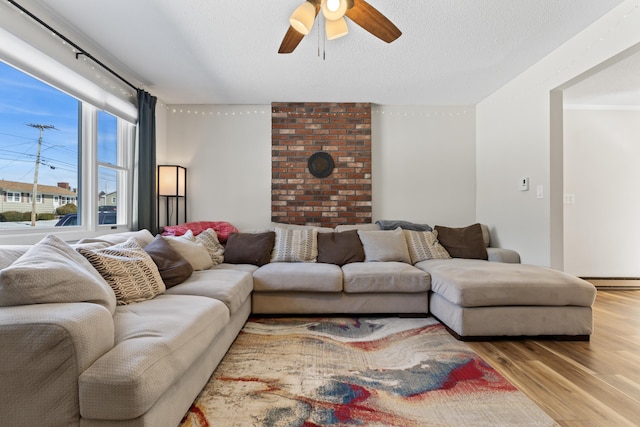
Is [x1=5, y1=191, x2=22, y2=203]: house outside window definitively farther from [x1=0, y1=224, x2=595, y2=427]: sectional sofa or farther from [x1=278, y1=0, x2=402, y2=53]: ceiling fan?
[x1=278, y1=0, x2=402, y2=53]: ceiling fan

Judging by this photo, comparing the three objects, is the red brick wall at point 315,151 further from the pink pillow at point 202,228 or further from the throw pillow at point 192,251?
the throw pillow at point 192,251

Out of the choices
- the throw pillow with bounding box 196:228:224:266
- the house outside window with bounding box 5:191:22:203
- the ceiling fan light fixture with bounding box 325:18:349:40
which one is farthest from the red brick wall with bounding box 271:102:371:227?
the house outside window with bounding box 5:191:22:203

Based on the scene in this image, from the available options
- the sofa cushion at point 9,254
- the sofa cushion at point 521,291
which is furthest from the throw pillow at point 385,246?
the sofa cushion at point 9,254

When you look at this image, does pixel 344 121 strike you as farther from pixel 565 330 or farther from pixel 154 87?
pixel 565 330

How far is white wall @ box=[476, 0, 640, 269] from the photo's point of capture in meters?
2.33

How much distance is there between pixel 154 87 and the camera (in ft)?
11.6

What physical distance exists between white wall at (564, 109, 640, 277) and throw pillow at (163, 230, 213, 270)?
4.39 meters

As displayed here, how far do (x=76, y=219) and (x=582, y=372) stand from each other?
3832 millimetres

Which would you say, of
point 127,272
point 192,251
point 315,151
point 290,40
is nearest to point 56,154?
point 192,251

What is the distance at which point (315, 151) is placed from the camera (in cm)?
406

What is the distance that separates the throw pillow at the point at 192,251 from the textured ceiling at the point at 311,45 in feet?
5.25

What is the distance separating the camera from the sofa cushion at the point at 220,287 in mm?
2105

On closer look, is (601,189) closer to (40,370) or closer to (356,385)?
(356,385)

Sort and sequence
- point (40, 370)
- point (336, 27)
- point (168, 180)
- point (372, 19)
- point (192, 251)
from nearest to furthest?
1. point (40, 370)
2. point (372, 19)
3. point (336, 27)
4. point (192, 251)
5. point (168, 180)
